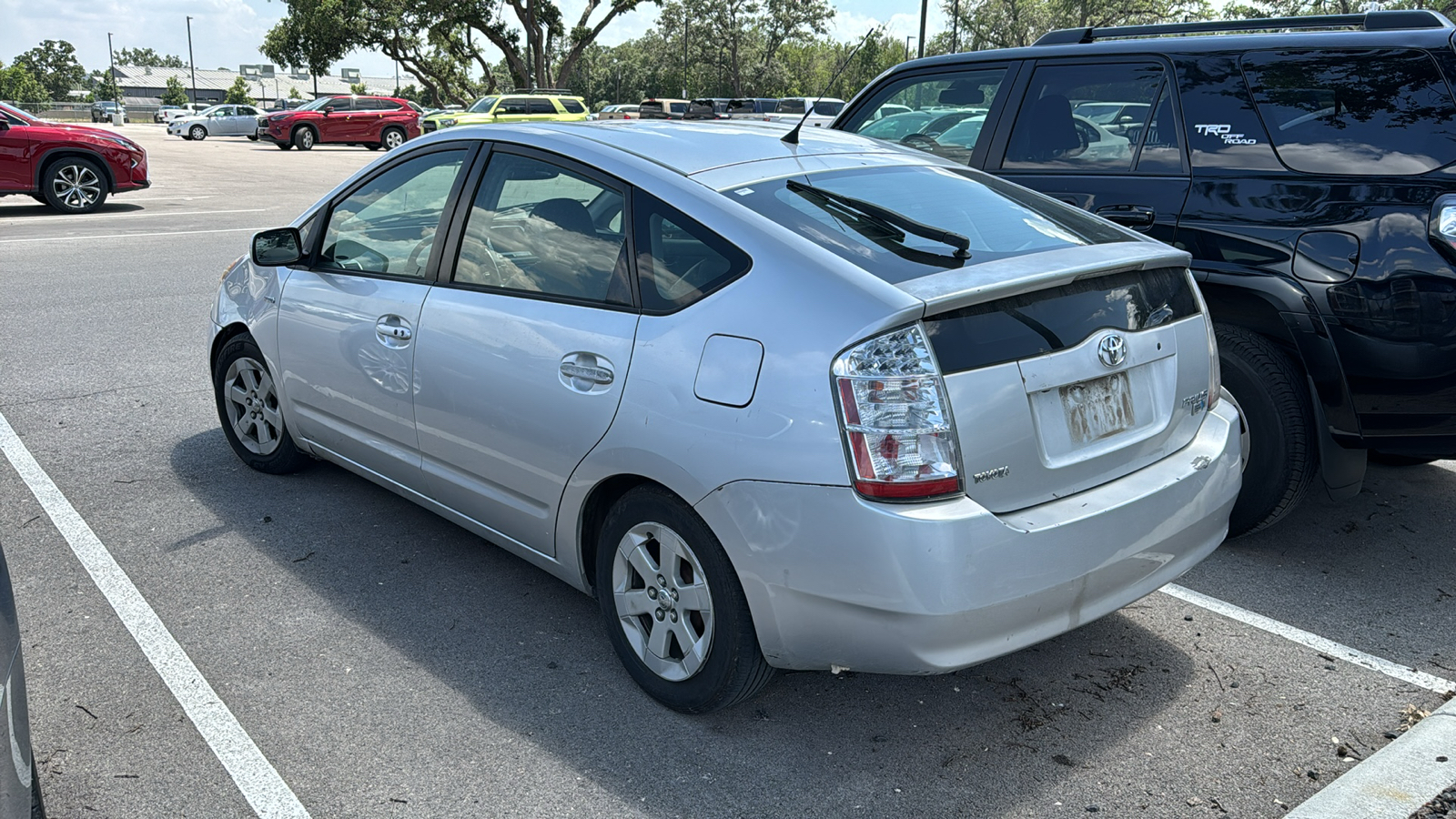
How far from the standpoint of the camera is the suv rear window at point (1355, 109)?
4.08m

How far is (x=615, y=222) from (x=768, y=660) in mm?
1362

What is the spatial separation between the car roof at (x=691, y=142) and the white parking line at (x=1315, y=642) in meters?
1.82

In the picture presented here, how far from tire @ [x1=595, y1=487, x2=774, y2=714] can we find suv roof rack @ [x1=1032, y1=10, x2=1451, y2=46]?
345cm

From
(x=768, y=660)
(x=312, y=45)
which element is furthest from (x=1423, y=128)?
(x=312, y=45)

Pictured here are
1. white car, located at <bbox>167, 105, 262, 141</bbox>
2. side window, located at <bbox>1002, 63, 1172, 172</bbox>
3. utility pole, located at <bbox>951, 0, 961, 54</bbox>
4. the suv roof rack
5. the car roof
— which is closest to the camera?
the car roof

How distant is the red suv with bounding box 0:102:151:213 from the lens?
1516 cm

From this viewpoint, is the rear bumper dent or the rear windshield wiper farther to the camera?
the rear windshield wiper

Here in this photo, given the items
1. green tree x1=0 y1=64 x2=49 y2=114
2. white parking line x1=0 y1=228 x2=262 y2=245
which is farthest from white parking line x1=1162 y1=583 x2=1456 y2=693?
green tree x1=0 y1=64 x2=49 y2=114

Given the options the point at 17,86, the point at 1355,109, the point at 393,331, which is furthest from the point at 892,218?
the point at 17,86

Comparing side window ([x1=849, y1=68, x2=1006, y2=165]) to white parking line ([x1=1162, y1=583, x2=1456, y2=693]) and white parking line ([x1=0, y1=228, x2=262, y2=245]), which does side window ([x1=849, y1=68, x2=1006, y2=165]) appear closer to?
white parking line ([x1=1162, y1=583, x2=1456, y2=693])

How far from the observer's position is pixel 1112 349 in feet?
10.0

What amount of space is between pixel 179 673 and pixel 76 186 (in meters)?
14.9

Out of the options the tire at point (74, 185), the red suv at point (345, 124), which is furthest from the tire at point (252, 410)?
the red suv at point (345, 124)

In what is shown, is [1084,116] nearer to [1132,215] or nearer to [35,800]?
[1132,215]
